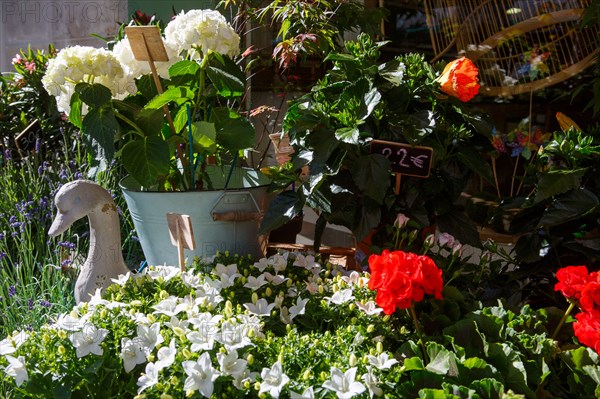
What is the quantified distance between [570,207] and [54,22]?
3.06 metres

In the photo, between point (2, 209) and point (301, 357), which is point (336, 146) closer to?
point (301, 357)

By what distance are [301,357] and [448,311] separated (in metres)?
0.38

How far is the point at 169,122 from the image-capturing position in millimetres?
1680

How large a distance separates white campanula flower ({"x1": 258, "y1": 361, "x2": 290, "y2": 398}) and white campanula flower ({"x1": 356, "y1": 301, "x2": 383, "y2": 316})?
0.96 ft

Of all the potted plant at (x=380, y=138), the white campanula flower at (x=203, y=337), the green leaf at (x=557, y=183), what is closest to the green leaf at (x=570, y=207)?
the green leaf at (x=557, y=183)

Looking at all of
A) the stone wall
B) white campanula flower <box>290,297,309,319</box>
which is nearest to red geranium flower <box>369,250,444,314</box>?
white campanula flower <box>290,297,309,319</box>

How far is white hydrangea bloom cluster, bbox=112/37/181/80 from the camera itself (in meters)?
1.64

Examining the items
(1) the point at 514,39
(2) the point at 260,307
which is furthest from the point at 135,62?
(1) the point at 514,39

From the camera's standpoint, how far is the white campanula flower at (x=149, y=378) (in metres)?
1.00

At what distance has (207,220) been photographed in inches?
62.3

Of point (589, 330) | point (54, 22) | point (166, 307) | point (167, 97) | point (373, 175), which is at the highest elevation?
point (54, 22)

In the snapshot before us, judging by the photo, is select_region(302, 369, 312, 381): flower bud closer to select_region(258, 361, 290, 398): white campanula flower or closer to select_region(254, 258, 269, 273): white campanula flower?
select_region(258, 361, 290, 398): white campanula flower

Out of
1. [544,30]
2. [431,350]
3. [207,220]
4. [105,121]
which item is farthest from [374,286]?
[544,30]

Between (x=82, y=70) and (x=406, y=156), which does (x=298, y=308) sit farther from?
(x=82, y=70)
